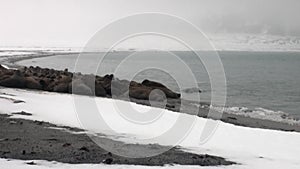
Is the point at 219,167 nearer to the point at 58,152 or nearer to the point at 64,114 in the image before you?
the point at 58,152

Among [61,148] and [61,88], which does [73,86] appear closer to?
[61,88]

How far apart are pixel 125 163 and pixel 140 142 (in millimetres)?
3117

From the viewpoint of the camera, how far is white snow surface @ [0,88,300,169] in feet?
37.8

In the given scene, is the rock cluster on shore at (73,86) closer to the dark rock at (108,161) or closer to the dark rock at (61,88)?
the dark rock at (61,88)

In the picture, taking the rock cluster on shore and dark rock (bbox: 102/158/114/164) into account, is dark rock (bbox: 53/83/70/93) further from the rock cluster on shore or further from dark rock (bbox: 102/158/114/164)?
dark rock (bbox: 102/158/114/164)

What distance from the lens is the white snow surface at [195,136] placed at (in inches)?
454

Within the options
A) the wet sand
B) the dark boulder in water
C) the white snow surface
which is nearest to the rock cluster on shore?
the dark boulder in water

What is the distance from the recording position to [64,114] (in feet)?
60.2

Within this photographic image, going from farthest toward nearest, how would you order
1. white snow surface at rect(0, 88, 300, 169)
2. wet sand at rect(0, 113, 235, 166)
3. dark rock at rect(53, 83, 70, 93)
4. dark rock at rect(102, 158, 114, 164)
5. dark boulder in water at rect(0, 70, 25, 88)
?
dark boulder in water at rect(0, 70, 25, 88)
dark rock at rect(53, 83, 70, 93)
white snow surface at rect(0, 88, 300, 169)
wet sand at rect(0, 113, 235, 166)
dark rock at rect(102, 158, 114, 164)

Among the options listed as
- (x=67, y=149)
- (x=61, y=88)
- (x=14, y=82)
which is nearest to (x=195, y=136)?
(x=67, y=149)

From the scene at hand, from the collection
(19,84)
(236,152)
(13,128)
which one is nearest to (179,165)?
(236,152)

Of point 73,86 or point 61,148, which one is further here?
point 73,86

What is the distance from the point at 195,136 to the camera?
1555 cm

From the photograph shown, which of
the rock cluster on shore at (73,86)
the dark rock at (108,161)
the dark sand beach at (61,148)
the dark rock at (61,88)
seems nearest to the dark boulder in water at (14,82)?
the rock cluster on shore at (73,86)
